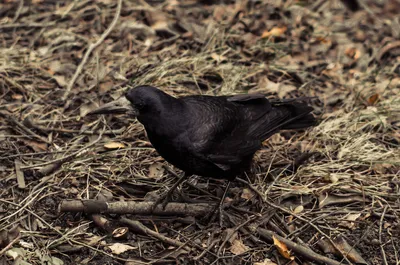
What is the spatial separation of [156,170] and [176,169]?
0.54ft

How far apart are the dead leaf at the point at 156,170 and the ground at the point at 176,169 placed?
0.01 meters

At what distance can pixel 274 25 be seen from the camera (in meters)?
6.88

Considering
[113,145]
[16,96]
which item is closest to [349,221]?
[113,145]

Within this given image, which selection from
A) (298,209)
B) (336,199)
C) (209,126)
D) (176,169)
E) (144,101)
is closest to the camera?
(144,101)

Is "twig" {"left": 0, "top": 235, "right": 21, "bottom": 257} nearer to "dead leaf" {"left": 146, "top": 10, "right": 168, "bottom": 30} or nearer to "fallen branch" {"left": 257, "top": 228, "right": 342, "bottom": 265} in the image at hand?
"fallen branch" {"left": 257, "top": 228, "right": 342, "bottom": 265}

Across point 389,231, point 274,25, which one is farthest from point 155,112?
point 274,25

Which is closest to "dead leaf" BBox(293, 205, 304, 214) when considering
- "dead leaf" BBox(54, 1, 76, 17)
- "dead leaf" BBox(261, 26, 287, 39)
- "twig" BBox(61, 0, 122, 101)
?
"twig" BBox(61, 0, 122, 101)

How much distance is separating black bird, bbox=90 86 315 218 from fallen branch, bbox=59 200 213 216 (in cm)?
10

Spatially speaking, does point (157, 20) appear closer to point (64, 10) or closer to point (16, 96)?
point (64, 10)

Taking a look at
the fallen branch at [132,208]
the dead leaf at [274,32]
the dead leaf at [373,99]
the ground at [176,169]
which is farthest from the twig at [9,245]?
the dead leaf at [274,32]

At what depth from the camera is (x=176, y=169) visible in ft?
16.3

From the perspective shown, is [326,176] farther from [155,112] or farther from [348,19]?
[348,19]

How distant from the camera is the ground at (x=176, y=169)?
4312 millimetres

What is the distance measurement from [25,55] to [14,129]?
1.13 m
